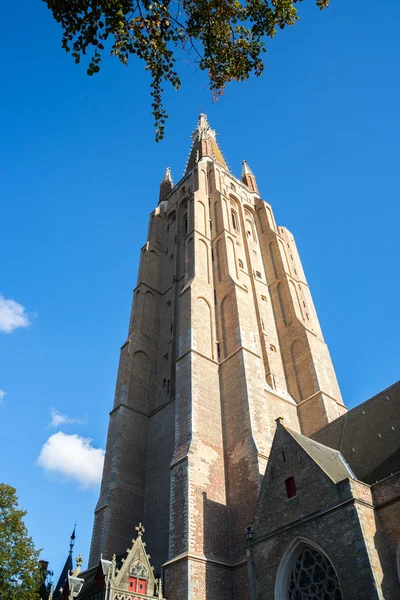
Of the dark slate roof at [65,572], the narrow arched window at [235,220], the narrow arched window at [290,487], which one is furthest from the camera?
the narrow arched window at [235,220]

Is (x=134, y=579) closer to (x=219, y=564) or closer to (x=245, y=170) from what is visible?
(x=219, y=564)

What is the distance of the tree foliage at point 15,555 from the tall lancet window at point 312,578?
29.7 feet

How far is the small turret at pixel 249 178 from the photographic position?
4224 cm

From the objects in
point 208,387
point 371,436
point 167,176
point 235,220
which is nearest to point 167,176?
point 167,176

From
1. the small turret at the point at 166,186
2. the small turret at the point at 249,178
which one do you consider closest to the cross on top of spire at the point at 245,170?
the small turret at the point at 249,178

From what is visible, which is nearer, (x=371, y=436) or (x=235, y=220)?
(x=371, y=436)

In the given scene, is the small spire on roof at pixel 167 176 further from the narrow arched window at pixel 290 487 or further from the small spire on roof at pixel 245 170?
the narrow arched window at pixel 290 487

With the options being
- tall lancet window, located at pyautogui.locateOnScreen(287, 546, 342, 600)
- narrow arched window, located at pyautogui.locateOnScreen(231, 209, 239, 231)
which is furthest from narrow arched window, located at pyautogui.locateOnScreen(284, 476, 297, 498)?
narrow arched window, located at pyautogui.locateOnScreen(231, 209, 239, 231)

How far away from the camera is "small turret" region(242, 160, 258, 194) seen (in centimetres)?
4224

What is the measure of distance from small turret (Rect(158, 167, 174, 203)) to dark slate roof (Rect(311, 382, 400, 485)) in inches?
1106

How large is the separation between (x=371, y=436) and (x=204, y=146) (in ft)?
104

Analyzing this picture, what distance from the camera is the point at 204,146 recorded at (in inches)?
1614

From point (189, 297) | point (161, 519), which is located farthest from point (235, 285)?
point (161, 519)

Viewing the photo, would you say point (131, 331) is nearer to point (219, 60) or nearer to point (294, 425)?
point (294, 425)
